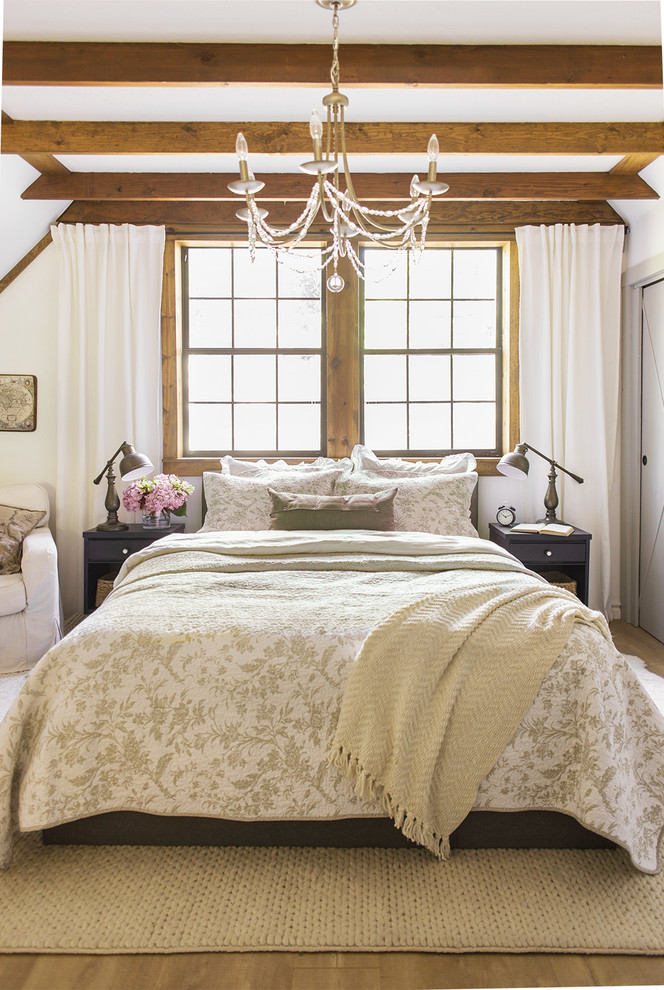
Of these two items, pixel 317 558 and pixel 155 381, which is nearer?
pixel 317 558

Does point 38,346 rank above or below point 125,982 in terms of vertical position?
above

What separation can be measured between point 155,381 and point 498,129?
235 centimetres

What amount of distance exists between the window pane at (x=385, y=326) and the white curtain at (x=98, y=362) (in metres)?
1.31

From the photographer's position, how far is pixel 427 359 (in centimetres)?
488

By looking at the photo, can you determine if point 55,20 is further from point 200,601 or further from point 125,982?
point 125,982

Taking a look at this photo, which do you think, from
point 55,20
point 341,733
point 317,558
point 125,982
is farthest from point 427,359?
point 125,982

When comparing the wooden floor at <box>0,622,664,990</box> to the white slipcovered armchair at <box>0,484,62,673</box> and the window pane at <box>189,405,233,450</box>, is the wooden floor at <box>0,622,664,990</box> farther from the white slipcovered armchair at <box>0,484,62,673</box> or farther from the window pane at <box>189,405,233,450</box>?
the window pane at <box>189,405,233,450</box>

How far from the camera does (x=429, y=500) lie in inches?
156

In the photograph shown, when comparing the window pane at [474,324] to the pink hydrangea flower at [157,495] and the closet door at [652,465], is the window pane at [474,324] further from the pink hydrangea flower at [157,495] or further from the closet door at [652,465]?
the pink hydrangea flower at [157,495]

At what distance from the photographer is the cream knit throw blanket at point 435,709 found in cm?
203

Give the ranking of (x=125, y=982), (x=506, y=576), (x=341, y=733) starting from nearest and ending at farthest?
1. (x=125, y=982)
2. (x=341, y=733)
3. (x=506, y=576)

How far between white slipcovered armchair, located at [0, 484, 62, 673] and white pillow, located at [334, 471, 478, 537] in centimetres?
153

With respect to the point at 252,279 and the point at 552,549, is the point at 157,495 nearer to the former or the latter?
the point at 252,279

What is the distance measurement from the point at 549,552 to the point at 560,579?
24 cm
